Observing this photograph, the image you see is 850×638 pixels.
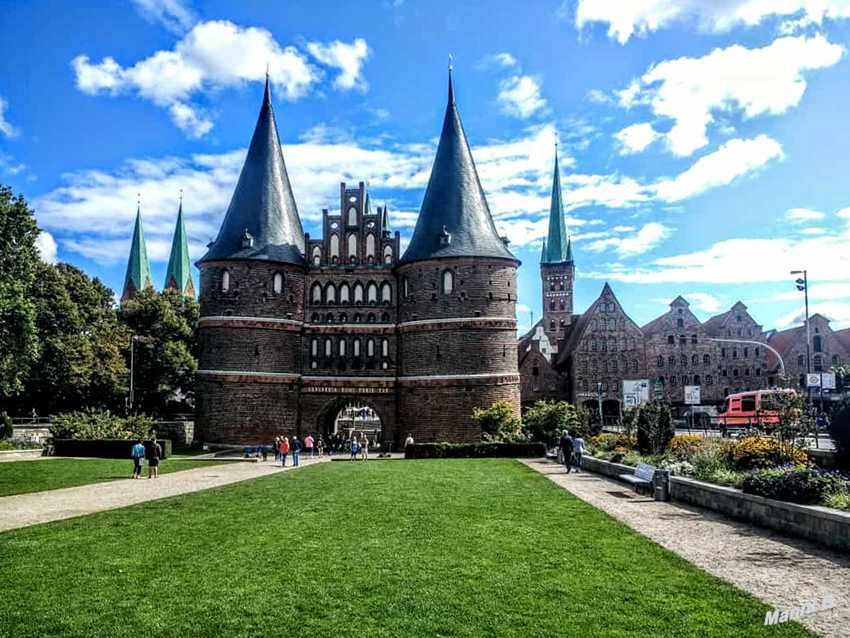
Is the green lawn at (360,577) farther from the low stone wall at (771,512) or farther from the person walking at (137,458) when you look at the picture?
the person walking at (137,458)

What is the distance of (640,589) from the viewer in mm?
8836

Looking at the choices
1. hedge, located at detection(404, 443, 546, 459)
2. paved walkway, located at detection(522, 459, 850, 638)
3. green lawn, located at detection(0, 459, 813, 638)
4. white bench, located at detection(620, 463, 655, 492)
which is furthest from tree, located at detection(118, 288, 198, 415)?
paved walkway, located at detection(522, 459, 850, 638)

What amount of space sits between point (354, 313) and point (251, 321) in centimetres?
615

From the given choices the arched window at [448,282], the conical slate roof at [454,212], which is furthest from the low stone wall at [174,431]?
the arched window at [448,282]

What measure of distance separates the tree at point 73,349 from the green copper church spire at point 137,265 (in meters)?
34.5

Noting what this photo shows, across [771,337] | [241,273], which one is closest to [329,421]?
[241,273]

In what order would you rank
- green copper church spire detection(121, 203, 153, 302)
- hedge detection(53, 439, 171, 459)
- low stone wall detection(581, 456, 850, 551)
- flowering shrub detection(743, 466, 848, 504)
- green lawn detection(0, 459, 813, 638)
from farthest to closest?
green copper church spire detection(121, 203, 153, 302) < hedge detection(53, 439, 171, 459) < flowering shrub detection(743, 466, 848, 504) < low stone wall detection(581, 456, 850, 551) < green lawn detection(0, 459, 813, 638)

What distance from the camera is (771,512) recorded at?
510 inches

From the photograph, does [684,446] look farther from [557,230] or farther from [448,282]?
[557,230]

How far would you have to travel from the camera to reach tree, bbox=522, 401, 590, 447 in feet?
115

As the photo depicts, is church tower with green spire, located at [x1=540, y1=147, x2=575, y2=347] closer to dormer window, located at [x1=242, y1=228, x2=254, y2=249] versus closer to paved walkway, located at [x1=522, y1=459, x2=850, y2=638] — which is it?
dormer window, located at [x1=242, y1=228, x2=254, y2=249]

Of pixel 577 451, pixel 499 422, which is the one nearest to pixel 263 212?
pixel 499 422

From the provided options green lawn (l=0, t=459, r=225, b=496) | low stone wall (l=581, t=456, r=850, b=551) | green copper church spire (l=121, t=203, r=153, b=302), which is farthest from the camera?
green copper church spire (l=121, t=203, r=153, b=302)

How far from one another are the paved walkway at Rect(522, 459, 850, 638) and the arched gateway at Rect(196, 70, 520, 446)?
2465 centimetres
